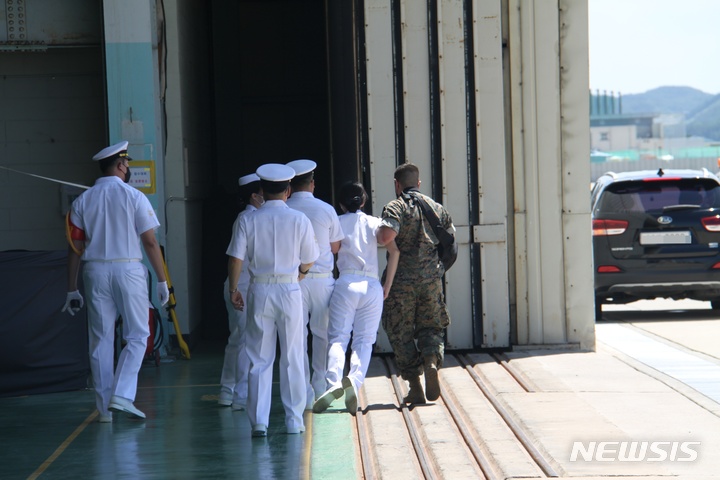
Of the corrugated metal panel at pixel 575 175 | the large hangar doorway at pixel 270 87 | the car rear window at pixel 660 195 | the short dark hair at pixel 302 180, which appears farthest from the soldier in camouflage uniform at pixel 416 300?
the large hangar doorway at pixel 270 87

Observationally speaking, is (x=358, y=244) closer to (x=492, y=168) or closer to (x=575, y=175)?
(x=492, y=168)

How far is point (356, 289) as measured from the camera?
8133mm

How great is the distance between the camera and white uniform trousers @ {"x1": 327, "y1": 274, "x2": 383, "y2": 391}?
809cm

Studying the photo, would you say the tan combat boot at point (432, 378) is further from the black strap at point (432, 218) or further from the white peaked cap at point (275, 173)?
Answer: the white peaked cap at point (275, 173)

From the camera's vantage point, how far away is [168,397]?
914 centimetres

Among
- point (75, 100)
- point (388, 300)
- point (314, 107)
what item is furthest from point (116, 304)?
point (314, 107)

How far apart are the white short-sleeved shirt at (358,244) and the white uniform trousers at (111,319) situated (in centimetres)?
149

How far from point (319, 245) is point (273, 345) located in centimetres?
94

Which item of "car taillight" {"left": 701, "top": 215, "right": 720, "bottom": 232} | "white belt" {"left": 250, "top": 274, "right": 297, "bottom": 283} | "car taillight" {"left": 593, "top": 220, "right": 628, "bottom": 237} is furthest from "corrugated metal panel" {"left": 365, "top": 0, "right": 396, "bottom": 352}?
"car taillight" {"left": 701, "top": 215, "right": 720, "bottom": 232}

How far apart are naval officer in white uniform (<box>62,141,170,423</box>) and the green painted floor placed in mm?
328

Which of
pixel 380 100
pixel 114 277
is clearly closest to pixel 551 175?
pixel 380 100

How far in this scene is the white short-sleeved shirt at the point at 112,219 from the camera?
26.3 feet

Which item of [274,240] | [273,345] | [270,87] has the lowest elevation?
[273,345]

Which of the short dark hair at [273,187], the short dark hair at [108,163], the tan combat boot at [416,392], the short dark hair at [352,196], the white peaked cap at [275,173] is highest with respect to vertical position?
the short dark hair at [108,163]
